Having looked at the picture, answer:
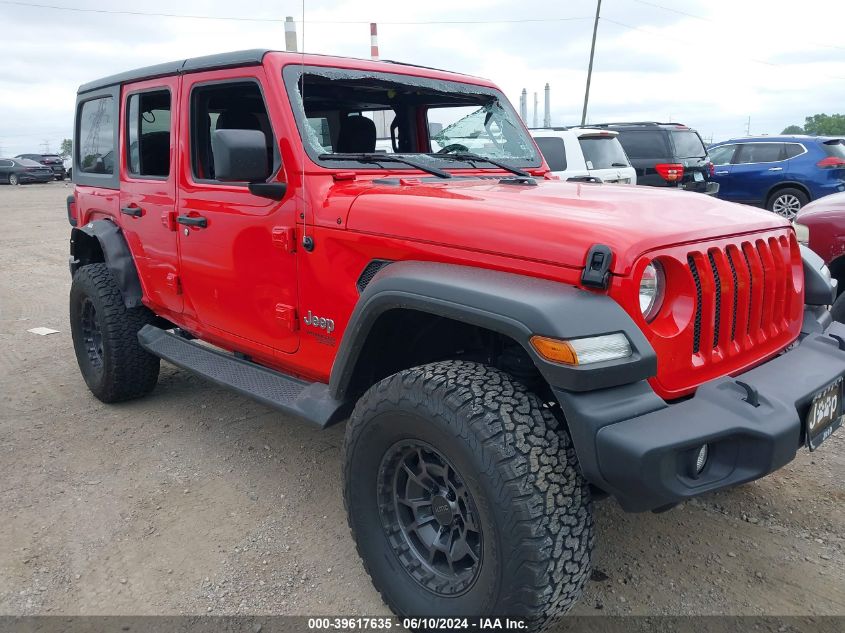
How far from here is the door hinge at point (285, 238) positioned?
2.92m

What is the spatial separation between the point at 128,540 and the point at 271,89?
6.78 feet

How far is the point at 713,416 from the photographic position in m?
1.99

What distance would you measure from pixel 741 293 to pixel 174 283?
2.85 metres

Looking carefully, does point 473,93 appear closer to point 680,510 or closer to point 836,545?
point 680,510

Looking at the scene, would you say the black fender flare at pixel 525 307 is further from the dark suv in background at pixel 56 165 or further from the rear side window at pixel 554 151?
the dark suv in background at pixel 56 165

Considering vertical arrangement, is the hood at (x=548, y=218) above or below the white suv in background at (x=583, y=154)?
below

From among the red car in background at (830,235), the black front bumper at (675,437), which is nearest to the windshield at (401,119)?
the black front bumper at (675,437)

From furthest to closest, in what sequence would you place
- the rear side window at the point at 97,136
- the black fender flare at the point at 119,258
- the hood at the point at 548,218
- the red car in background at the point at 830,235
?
1. the red car in background at the point at 830,235
2. the rear side window at the point at 97,136
3. the black fender flare at the point at 119,258
4. the hood at the point at 548,218

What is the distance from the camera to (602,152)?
9.37m

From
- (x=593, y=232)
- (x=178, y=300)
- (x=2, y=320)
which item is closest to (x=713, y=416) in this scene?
(x=593, y=232)

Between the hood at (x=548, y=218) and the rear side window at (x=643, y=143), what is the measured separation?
9.91 meters

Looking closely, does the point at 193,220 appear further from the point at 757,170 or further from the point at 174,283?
the point at 757,170

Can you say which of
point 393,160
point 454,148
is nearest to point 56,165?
point 454,148

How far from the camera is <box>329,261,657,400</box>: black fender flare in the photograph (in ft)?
6.31
